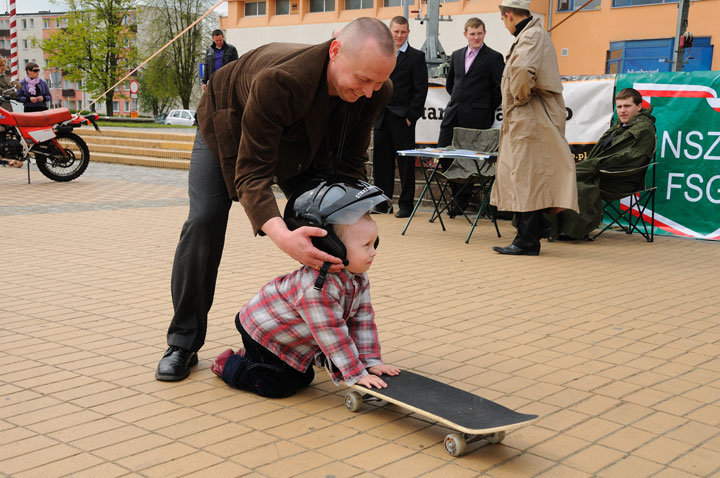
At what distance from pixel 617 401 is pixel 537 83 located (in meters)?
4.07

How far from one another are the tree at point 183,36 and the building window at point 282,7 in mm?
7520

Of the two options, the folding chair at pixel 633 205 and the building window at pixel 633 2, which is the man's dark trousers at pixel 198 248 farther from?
the building window at pixel 633 2

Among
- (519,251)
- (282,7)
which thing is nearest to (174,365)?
(519,251)

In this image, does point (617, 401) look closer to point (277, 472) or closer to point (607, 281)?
point (277, 472)

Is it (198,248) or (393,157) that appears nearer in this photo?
(198,248)

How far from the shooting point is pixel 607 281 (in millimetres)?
6109

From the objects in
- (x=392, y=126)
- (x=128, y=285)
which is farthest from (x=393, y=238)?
(x=128, y=285)

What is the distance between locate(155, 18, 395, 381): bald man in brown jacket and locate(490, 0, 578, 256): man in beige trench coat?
382 cm

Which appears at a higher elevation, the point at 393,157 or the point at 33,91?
the point at 33,91

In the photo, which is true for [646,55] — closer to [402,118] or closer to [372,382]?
[402,118]

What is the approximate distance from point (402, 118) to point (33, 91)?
9257 mm

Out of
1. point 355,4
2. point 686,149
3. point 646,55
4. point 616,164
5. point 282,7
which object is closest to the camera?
point 616,164

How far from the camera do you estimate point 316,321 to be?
10.2 ft

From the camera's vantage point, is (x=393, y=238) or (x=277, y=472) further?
(x=393, y=238)
